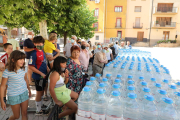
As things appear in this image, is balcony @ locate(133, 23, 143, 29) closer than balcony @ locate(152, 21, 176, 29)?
No

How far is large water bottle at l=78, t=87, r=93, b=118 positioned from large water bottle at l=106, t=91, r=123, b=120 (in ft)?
0.89

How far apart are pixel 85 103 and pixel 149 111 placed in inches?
33.4

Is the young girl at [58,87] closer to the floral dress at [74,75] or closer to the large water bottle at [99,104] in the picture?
the floral dress at [74,75]

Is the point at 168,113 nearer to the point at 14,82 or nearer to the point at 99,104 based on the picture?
the point at 99,104

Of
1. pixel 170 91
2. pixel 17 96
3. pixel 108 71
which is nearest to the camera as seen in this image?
pixel 170 91

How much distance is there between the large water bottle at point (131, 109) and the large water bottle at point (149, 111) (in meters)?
0.07

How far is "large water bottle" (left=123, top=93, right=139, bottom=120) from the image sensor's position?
64.0 inches

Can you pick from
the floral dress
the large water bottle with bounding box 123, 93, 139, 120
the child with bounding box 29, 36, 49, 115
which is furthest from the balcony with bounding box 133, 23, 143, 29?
the large water bottle with bounding box 123, 93, 139, 120


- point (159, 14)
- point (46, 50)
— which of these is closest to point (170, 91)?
point (46, 50)

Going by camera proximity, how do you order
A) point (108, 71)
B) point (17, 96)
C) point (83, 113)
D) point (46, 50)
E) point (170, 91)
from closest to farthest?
point (83, 113) < point (170, 91) < point (17, 96) < point (108, 71) < point (46, 50)

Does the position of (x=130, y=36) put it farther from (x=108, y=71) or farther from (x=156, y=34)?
(x=108, y=71)

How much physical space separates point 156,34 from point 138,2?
8885 millimetres

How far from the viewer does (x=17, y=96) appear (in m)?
2.39

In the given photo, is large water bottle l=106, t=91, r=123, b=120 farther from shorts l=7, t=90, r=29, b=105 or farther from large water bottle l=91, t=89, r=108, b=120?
shorts l=7, t=90, r=29, b=105
